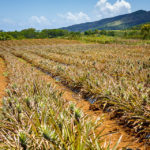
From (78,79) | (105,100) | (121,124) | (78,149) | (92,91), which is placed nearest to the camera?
(78,149)

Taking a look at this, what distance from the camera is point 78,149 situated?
5.94ft

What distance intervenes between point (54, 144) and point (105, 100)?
2658mm

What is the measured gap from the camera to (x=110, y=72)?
773 centimetres

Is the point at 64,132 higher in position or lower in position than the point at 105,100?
higher

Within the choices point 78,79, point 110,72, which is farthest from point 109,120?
point 110,72

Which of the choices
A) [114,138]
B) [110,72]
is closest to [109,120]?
[114,138]

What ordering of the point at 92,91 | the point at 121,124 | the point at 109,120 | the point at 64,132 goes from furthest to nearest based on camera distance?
the point at 92,91
the point at 109,120
the point at 121,124
the point at 64,132

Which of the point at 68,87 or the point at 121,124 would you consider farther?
the point at 68,87

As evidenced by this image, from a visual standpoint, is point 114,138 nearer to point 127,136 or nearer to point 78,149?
point 127,136

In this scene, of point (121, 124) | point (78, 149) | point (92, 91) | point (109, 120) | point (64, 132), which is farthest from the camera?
point (92, 91)

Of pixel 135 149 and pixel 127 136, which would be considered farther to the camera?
pixel 127 136

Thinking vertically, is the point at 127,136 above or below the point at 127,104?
below

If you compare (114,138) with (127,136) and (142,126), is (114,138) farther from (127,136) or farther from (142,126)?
(142,126)

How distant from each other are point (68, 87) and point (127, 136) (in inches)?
165
